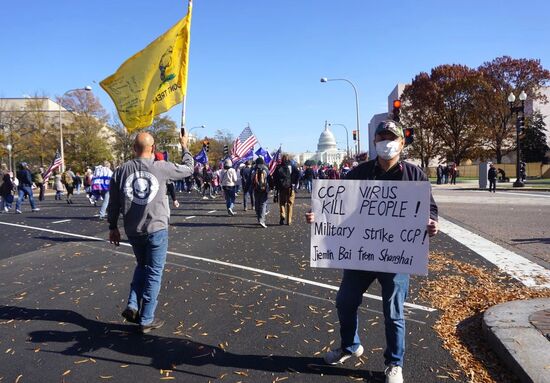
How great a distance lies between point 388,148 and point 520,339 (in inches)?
78.0

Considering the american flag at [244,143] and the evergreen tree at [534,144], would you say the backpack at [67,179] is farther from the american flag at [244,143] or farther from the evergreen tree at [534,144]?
the evergreen tree at [534,144]

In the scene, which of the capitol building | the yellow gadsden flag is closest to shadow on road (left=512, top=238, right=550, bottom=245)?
the yellow gadsden flag

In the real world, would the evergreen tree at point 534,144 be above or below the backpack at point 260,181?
above

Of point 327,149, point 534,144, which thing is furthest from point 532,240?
point 327,149

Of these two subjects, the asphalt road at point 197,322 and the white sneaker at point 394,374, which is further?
the asphalt road at point 197,322

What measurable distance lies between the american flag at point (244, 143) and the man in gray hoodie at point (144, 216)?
19035mm

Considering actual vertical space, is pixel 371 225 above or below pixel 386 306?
above

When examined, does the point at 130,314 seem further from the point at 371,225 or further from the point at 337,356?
the point at 371,225

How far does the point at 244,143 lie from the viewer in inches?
930

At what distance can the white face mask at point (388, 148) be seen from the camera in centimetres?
343

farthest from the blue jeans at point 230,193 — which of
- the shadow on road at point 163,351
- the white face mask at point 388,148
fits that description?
the white face mask at point 388,148

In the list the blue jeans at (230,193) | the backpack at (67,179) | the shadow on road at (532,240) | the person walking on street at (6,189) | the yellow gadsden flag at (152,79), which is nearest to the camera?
the yellow gadsden flag at (152,79)

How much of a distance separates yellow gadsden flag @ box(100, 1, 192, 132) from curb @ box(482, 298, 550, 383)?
189 inches

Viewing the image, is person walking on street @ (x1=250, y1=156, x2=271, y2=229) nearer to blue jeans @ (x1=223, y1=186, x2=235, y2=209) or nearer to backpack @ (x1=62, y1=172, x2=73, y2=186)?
blue jeans @ (x1=223, y1=186, x2=235, y2=209)
